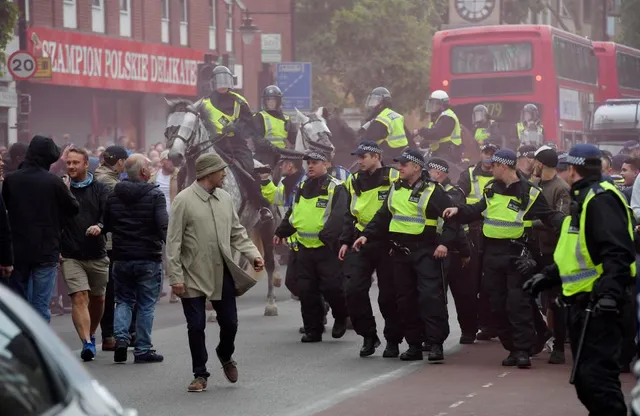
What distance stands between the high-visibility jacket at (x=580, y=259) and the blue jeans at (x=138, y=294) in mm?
5215

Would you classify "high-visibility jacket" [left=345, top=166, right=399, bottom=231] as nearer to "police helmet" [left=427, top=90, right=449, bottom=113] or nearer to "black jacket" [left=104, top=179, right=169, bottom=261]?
"black jacket" [left=104, top=179, right=169, bottom=261]

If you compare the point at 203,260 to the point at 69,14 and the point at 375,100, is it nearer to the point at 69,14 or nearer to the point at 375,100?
the point at 375,100

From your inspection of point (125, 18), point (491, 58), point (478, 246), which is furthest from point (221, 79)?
point (125, 18)

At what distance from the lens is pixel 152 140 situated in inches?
1783

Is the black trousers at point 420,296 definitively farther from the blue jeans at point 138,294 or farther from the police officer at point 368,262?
the blue jeans at point 138,294

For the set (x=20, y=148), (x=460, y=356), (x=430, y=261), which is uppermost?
(x=20, y=148)

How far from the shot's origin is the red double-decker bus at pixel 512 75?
32.8m

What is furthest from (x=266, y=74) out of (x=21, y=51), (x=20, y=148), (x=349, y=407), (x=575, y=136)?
(x=349, y=407)

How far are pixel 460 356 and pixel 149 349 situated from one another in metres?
2.69

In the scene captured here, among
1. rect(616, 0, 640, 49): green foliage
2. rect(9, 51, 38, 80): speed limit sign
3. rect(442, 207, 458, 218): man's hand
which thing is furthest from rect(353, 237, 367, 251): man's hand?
rect(616, 0, 640, 49): green foliage

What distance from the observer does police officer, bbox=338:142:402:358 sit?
13.2 meters

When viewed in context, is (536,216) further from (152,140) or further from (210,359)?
(152,140)

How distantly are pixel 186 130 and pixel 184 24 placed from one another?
3074 cm

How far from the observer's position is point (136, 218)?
12.7 metres
